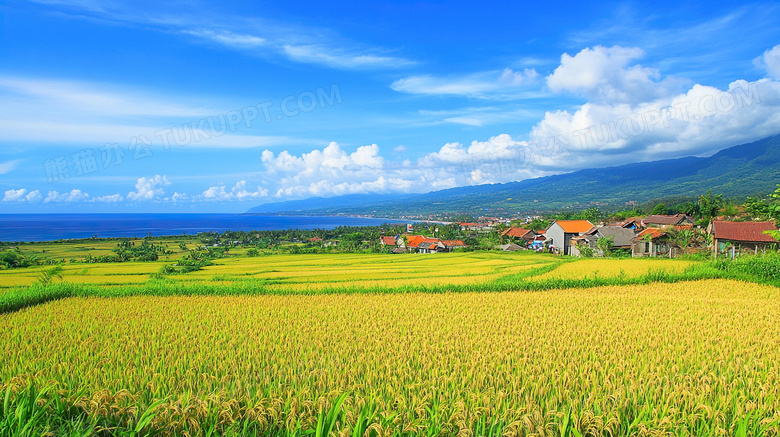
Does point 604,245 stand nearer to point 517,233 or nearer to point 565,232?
Answer: point 565,232

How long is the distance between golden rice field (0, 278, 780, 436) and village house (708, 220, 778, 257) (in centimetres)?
2580

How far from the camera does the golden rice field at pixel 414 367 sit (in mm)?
3172

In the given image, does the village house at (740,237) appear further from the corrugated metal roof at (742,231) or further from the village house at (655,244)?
the village house at (655,244)

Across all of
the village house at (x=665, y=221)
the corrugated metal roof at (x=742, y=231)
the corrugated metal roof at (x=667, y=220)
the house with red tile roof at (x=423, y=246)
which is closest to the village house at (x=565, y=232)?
the village house at (x=665, y=221)

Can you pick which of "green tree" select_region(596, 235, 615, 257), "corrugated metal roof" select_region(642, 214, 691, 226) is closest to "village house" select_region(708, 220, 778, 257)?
"green tree" select_region(596, 235, 615, 257)

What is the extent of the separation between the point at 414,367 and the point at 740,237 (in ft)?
112

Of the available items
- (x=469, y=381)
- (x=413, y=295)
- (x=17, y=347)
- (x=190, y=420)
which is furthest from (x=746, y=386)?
(x=17, y=347)

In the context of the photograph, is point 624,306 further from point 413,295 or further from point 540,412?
point 540,412

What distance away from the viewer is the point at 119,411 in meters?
3.29

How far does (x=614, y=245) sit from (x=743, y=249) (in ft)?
35.7

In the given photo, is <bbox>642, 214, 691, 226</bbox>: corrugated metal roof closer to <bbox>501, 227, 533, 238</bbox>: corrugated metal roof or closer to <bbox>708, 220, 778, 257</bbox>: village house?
<bbox>501, 227, 533, 238</bbox>: corrugated metal roof

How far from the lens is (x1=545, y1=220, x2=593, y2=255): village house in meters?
46.9

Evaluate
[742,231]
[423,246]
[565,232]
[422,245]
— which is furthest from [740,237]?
[422,245]

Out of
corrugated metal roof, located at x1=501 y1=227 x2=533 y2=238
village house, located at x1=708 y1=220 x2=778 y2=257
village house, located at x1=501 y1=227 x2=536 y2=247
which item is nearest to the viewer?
village house, located at x1=708 y1=220 x2=778 y2=257
